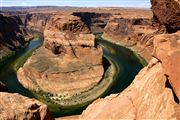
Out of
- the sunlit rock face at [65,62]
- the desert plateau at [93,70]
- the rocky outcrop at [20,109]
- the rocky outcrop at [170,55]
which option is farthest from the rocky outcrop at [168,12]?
the sunlit rock face at [65,62]

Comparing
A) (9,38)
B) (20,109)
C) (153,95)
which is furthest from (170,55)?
(9,38)

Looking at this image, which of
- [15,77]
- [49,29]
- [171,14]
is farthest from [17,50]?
[171,14]

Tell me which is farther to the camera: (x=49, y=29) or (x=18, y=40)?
(x=18, y=40)

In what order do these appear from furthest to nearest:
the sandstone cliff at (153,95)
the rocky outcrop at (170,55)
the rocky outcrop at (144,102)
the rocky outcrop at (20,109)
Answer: the rocky outcrop at (144,102), the sandstone cliff at (153,95), the rocky outcrop at (170,55), the rocky outcrop at (20,109)

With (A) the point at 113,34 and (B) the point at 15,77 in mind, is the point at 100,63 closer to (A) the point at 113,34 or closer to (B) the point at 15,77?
(B) the point at 15,77

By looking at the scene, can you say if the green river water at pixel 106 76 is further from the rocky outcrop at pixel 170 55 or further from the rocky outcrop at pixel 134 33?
the rocky outcrop at pixel 170 55
